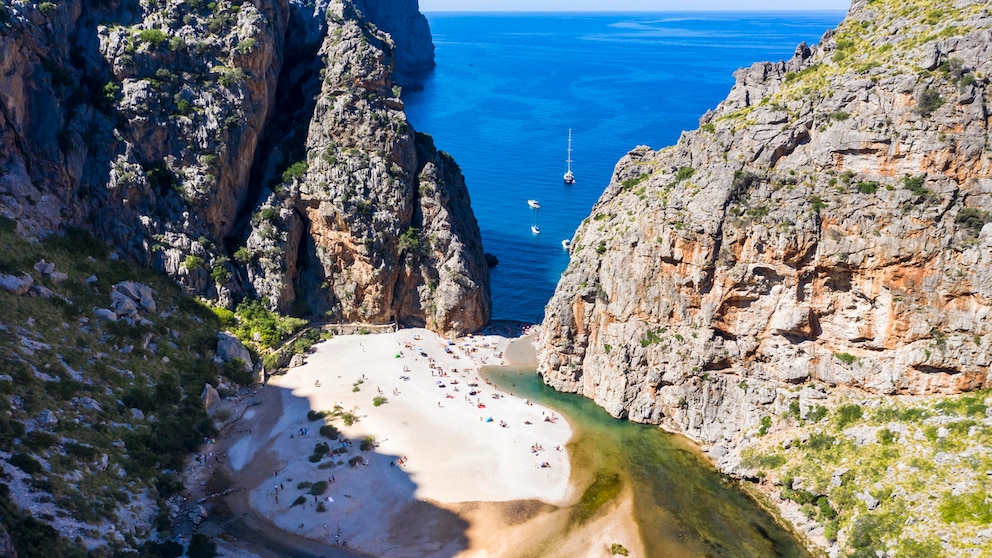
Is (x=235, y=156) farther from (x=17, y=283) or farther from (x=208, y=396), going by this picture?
(x=208, y=396)

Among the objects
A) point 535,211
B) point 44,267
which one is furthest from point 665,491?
point 535,211

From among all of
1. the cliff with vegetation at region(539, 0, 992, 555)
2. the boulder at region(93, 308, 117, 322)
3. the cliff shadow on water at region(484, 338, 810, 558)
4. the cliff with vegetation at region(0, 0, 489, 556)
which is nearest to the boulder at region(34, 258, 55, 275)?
the cliff with vegetation at region(0, 0, 489, 556)

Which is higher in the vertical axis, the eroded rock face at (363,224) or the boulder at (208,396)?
the eroded rock face at (363,224)

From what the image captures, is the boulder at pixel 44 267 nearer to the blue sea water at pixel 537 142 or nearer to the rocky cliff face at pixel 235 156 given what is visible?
the rocky cliff face at pixel 235 156

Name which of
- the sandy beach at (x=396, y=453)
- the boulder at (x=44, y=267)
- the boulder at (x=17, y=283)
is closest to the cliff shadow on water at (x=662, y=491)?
the sandy beach at (x=396, y=453)

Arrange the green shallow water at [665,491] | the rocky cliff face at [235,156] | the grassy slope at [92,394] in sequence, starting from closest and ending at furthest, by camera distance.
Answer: the grassy slope at [92,394], the green shallow water at [665,491], the rocky cliff face at [235,156]

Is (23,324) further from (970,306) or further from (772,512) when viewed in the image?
(970,306)
